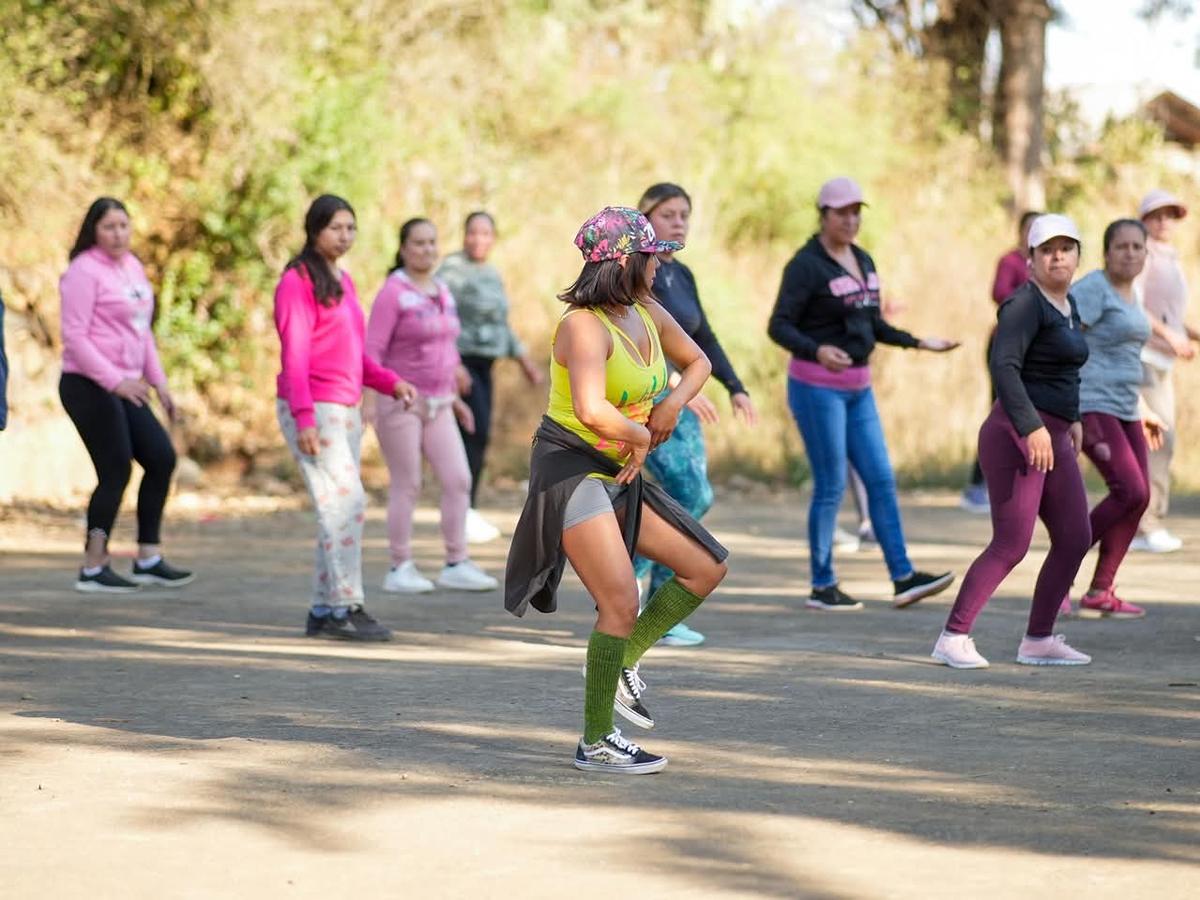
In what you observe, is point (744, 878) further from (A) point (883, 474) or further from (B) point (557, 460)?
(A) point (883, 474)

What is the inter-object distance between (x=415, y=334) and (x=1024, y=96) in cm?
2006

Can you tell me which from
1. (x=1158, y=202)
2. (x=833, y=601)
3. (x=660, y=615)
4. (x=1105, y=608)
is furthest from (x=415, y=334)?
(x=660, y=615)

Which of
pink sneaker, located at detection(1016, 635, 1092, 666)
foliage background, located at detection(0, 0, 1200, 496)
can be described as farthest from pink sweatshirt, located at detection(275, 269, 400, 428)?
foliage background, located at detection(0, 0, 1200, 496)

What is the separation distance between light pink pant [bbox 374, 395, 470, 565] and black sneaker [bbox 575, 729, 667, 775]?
15.7ft

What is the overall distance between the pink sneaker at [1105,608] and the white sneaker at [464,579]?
127 inches

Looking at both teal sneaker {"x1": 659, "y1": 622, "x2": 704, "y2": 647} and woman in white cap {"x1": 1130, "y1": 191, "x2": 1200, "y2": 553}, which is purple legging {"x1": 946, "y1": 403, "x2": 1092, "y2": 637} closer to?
teal sneaker {"x1": 659, "y1": 622, "x2": 704, "y2": 647}

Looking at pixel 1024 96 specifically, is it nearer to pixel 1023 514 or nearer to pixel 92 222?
pixel 92 222

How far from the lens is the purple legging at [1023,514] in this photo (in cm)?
799

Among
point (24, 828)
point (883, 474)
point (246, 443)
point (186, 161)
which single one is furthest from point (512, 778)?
point (186, 161)

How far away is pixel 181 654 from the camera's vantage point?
28.3ft

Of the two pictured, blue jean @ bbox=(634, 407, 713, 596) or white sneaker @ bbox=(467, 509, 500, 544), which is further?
white sneaker @ bbox=(467, 509, 500, 544)

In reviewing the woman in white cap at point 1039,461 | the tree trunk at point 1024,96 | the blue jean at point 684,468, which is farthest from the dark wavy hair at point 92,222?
the tree trunk at point 1024,96

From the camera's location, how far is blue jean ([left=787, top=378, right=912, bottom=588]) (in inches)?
392

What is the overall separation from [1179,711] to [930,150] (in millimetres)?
24358
